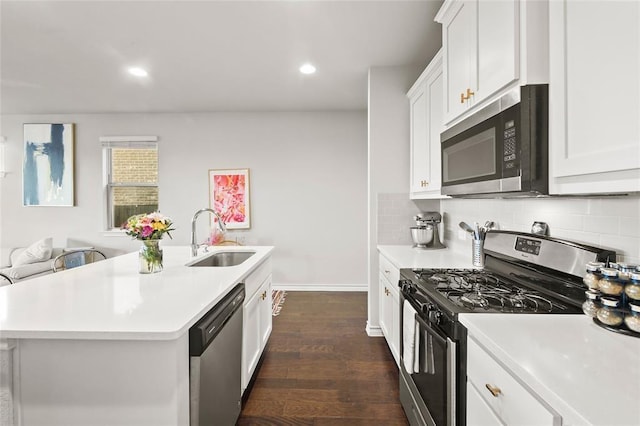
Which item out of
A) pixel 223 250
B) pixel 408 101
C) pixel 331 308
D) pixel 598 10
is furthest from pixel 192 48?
pixel 331 308

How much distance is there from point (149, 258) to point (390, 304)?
173 cm

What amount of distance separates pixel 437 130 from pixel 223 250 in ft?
6.52

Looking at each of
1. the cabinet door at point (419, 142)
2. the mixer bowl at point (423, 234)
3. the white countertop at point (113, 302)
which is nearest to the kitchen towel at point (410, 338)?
the white countertop at point (113, 302)

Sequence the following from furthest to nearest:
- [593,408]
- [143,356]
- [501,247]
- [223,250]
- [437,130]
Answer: [223,250] → [437,130] → [501,247] → [143,356] → [593,408]

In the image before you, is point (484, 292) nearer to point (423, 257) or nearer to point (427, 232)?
point (423, 257)

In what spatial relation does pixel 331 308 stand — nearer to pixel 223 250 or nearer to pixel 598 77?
pixel 223 250

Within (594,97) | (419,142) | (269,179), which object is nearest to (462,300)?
(594,97)

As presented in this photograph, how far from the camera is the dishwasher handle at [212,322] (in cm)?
119

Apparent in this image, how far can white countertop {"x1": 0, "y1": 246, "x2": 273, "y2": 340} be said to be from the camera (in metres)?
1.06

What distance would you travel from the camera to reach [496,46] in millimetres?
1346

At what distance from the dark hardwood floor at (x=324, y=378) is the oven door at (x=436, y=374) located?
0.59 m

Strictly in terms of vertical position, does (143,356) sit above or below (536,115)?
below

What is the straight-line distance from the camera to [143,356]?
43.3 inches

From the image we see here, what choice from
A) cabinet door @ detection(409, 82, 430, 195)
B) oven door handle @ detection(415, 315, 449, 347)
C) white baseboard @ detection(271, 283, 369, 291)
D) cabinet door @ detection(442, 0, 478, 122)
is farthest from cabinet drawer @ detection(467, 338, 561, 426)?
white baseboard @ detection(271, 283, 369, 291)
